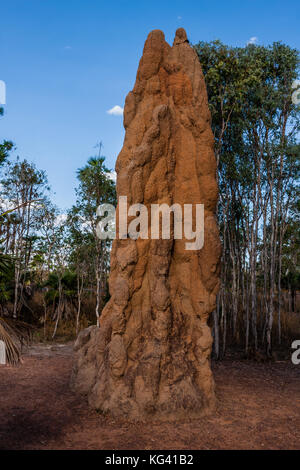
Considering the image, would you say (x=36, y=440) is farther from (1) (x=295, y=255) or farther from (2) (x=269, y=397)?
(1) (x=295, y=255)

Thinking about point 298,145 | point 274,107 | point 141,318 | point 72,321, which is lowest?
point 72,321

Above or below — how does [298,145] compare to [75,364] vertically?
above

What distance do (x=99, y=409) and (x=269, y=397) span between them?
3.15m

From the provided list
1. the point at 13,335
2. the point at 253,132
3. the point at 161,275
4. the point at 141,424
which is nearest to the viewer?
the point at 13,335

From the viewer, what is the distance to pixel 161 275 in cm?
633

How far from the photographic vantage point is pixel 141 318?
628 cm

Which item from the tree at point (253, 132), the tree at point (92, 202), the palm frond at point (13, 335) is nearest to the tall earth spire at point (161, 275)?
the palm frond at point (13, 335)

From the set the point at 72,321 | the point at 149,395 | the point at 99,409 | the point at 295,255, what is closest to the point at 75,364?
the point at 99,409

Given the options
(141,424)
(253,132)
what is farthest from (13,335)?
(253,132)

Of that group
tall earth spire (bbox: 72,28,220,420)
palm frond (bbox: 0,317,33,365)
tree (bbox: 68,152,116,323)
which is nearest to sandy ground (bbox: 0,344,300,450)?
tall earth spire (bbox: 72,28,220,420)

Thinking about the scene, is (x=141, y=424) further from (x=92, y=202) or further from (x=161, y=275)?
(x=92, y=202)

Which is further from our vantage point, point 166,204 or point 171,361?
point 166,204

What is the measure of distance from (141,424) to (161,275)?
2.18 m
